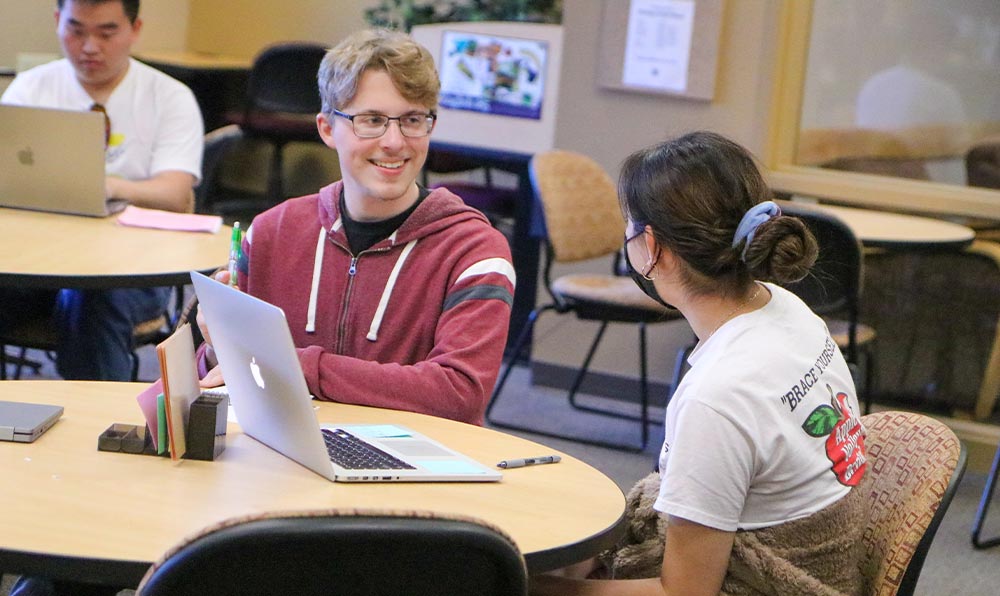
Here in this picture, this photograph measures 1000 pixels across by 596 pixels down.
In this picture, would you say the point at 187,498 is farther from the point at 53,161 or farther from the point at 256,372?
the point at 53,161

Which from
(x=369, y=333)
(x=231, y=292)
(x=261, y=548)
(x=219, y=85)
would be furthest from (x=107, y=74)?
(x=219, y=85)

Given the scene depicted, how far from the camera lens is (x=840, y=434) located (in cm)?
150

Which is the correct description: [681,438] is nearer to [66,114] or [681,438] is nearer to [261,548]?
[261,548]

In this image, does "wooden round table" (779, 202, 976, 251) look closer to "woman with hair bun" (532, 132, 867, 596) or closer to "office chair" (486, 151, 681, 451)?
"office chair" (486, 151, 681, 451)

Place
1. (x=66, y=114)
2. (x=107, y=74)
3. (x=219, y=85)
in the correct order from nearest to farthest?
(x=66, y=114)
(x=107, y=74)
(x=219, y=85)

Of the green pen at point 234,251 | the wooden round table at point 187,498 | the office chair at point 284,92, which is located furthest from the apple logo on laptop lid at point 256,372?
the office chair at point 284,92

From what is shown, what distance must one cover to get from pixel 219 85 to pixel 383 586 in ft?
20.1

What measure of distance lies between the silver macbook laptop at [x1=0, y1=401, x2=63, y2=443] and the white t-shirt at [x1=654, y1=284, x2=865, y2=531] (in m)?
0.80

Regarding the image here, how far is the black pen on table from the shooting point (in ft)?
5.32

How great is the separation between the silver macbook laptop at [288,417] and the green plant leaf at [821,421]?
0.39m

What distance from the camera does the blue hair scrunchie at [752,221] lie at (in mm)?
1450

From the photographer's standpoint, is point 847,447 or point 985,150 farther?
point 985,150

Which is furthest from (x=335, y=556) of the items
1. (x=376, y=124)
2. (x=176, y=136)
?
(x=176, y=136)

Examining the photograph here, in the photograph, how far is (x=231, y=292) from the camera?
1455 millimetres
